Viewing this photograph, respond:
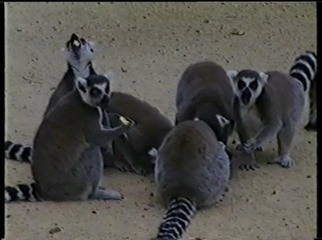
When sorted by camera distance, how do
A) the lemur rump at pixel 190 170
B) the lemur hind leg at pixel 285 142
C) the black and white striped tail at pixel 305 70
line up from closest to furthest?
the lemur rump at pixel 190 170
the lemur hind leg at pixel 285 142
the black and white striped tail at pixel 305 70

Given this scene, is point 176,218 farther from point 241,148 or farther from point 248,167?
point 241,148

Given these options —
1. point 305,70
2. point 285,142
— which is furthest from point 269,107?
point 305,70

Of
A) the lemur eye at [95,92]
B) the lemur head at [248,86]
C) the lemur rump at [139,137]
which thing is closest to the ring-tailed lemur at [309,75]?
the lemur head at [248,86]

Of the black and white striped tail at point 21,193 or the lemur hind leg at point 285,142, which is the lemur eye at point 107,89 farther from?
the lemur hind leg at point 285,142

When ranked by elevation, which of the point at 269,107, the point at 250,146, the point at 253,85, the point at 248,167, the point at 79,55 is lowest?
the point at 248,167

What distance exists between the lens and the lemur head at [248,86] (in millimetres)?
6223

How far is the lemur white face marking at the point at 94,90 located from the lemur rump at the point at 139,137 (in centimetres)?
44

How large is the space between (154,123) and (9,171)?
0.98 m

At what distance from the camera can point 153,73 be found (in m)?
8.27

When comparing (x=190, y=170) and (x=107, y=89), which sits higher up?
(x=107, y=89)

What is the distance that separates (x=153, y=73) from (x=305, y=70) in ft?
5.55

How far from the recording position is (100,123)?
19.1 feet
